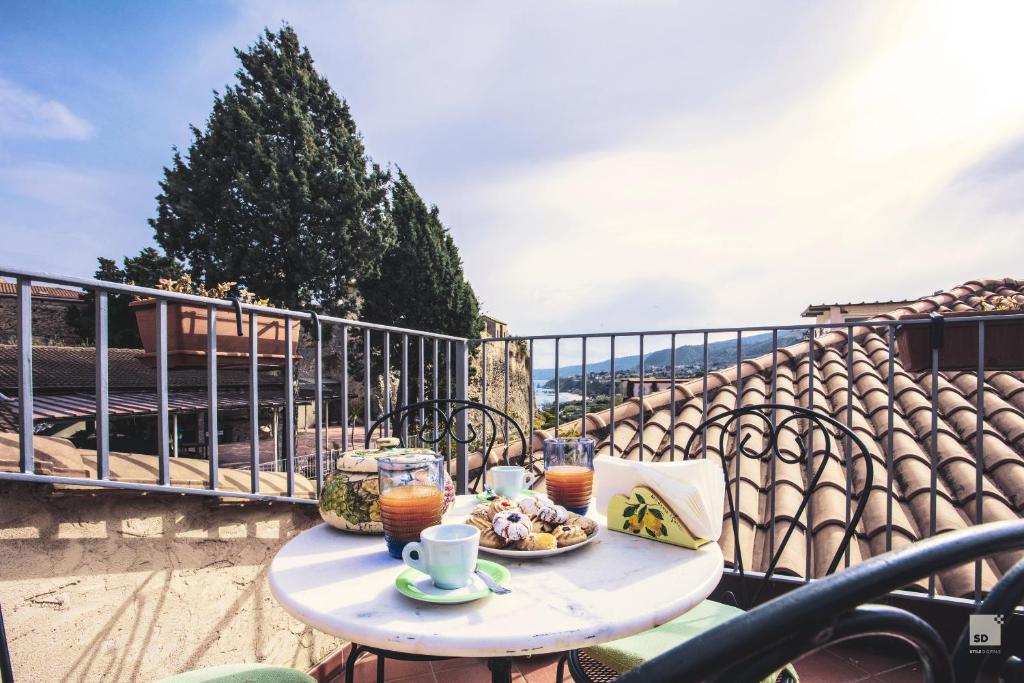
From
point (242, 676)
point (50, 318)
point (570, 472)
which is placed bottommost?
point (242, 676)

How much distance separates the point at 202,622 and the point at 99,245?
55.2ft

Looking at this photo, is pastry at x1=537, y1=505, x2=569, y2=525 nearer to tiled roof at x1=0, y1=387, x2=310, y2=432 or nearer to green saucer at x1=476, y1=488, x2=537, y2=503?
green saucer at x1=476, y1=488, x2=537, y2=503

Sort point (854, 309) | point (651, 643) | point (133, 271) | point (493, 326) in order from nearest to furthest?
point (651, 643) < point (854, 309) < point (133, 271) < point (493, 326)

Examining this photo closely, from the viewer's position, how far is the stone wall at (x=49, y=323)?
13657mm

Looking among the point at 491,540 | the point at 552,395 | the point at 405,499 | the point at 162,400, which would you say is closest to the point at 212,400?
the point at 162,400

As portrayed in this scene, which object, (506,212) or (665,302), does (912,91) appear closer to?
(665,302)

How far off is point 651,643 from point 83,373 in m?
8.87

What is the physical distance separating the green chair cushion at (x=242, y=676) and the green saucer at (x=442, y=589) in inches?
18.2

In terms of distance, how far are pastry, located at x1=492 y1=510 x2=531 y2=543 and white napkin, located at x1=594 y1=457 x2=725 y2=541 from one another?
0.30 meters

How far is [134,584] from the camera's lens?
146 centimetres

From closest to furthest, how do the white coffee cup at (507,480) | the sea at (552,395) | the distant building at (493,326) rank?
the white coffee cup at (507,480) → the sea at (552,395) → the distant building at (493,326)

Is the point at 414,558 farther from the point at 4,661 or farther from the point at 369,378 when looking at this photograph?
the point at 369,378

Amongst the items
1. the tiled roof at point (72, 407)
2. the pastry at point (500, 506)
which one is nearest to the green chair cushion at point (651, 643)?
the pastry at point (500, 506)

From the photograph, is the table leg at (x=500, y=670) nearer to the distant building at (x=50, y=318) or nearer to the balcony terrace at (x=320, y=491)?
the balcony terrace at (x=320, y=491)
